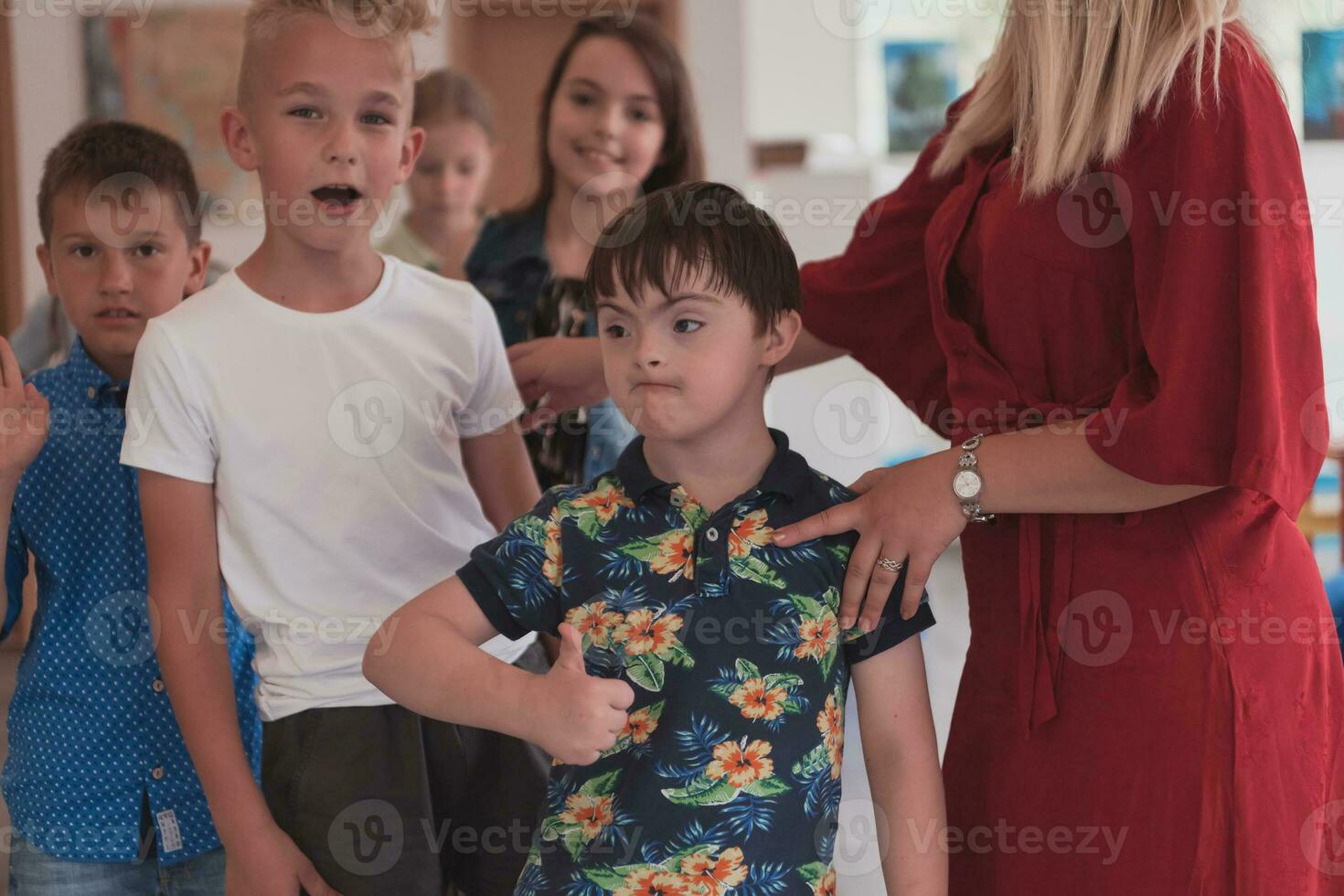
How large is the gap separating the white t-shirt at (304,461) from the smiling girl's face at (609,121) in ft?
2.74

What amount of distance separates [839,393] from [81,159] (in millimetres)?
3716

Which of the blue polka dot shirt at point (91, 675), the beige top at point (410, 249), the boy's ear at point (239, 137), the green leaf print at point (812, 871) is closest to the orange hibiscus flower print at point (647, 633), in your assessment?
the green leaf print at point (812, 871)

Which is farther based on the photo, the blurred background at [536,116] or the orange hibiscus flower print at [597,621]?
the blurred background at [536,116]

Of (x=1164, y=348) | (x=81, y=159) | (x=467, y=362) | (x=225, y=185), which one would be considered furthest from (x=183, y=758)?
(x=225, y=185)

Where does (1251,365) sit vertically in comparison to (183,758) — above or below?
above

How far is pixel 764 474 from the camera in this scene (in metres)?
1.22

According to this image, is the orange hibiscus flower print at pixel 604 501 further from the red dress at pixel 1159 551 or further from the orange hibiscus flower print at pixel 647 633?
the red dress at pixel 1159 551

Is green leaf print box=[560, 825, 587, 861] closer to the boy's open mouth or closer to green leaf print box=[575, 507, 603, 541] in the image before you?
green leaf print box=[575, 507, 603, 541]

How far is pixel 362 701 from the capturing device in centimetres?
137

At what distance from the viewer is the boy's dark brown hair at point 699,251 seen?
3.79 ft

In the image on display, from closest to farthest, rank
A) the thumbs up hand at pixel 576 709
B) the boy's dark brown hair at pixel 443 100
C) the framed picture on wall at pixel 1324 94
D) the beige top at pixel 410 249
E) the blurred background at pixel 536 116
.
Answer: the thumbs up hand at pixel 576 709, the beige top at pixel 410 249, the boy's dark brown hair at pixel 443 100, the blurred background at pixel 536 116, the framed picture on wall at pixel 1324 94

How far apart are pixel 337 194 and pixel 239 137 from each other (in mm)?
143

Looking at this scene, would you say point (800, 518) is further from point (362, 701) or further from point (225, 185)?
point (225, 185)

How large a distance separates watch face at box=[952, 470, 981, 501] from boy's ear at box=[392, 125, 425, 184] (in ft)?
2.47
